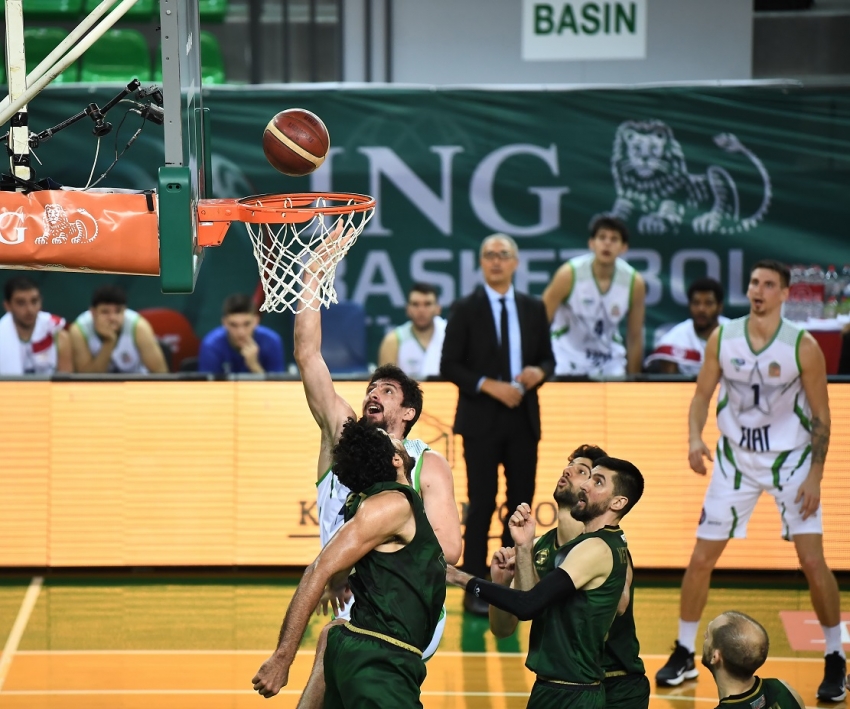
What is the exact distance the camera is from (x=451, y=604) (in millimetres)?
9000

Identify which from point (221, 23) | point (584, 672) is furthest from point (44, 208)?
point (221, 23)

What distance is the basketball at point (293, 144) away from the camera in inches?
230

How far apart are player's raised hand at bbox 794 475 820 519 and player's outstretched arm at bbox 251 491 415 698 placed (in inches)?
133

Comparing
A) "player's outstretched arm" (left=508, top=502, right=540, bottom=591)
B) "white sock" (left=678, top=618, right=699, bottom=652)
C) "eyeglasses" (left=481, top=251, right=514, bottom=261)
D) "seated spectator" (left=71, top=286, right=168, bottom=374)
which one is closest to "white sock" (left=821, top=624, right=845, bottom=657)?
"white sock" (left=678, top=618, right=699, bottom=652)

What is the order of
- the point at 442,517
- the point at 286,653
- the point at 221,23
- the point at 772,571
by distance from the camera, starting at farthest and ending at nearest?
the point at 221,23 → the point at 772,571 → the point at 442,517 → the point at 286,653

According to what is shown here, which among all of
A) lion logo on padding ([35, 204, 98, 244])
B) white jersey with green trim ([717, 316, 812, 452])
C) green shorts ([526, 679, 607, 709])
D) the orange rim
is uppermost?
the orange rim

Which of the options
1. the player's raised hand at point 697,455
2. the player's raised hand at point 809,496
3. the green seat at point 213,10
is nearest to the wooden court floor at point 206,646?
the player's raised hand at point 809,496

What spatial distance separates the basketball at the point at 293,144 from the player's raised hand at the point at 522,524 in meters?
1.84

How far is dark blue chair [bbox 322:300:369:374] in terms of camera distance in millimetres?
11211

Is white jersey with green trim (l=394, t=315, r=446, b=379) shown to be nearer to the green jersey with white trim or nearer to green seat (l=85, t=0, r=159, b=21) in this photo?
green seat (l=85, t=0, r=159, b=21)

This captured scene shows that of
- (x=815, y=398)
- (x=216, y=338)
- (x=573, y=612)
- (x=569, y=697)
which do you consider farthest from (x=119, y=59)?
(x=569, y=697)

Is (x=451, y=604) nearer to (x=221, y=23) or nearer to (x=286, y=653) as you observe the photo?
(x=286, y=653)

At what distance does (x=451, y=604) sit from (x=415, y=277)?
3.81 meters

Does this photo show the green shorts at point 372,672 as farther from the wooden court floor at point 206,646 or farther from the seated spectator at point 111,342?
the seated spectator at point 111,342
